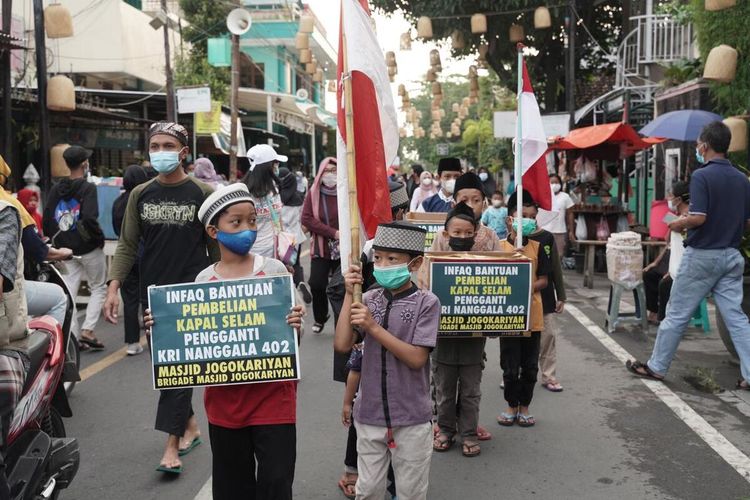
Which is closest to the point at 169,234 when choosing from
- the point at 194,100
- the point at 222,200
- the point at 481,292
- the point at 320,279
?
the point at 222,200

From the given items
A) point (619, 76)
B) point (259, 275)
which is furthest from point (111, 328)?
point (619, 76)

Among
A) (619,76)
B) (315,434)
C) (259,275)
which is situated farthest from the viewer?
(619,76)

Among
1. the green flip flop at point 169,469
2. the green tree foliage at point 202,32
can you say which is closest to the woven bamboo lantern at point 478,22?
the green tree foliage at point 202,32

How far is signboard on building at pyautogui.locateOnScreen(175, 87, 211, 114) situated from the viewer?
59.3 feet

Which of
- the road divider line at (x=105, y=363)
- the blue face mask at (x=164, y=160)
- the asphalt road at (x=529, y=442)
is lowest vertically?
the asphalt road at (x=529, y=442)

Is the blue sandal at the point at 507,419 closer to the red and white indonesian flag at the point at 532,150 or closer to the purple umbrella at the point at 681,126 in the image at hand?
the red and white indonesian flag at the point at 532,150

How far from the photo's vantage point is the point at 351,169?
3.69 m

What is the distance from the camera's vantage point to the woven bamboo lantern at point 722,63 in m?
11.3

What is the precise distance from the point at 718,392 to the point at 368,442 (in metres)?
4.09

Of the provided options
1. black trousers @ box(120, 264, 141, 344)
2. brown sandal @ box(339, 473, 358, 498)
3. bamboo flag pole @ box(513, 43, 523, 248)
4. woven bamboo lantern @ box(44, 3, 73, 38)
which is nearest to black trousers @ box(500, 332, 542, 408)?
bamboo flag pole @ box(513, 43, 523, 248)

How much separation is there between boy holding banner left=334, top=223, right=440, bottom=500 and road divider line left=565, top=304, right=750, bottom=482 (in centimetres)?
229

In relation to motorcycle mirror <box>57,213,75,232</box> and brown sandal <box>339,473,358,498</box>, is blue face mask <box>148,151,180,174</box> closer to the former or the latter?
brown sandal <box>339,473,358,498</box>

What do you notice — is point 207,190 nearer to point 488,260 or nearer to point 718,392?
point 488,260

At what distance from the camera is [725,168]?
6535mm
